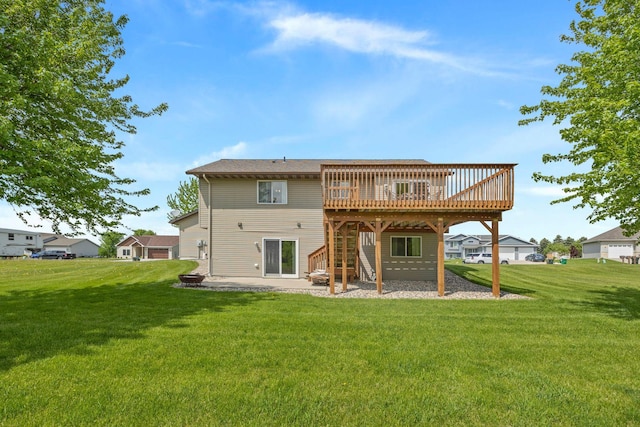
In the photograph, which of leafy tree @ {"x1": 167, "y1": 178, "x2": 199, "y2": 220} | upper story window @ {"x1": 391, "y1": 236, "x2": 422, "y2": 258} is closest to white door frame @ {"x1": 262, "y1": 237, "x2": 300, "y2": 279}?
upper story window @ {"x1": 391, "y1": 236, "x2": 422, "y2": 258}

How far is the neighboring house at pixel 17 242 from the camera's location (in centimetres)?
5100

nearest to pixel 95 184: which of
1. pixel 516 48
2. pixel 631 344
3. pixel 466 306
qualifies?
pixel 466 306

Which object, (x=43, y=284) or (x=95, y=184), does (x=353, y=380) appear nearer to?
(x=95, y=184)

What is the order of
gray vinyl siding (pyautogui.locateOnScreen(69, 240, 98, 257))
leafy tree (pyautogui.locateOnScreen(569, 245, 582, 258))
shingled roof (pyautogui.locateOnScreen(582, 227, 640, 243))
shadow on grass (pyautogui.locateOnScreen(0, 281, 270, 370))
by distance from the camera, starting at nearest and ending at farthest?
shadow on grass (pyautogui.locateOnScreen(0, 281, 270, 370)), shingled roof (pyautogui.locateOnScreen(582, 227, 640, 243)), leafy tree (pyautogui.locateOnScreen(569, 245, 582, 258)), gray vinyl siding (pyautogui.locateOnScreen(69, 240, 98, 257))

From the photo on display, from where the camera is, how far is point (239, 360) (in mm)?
4965

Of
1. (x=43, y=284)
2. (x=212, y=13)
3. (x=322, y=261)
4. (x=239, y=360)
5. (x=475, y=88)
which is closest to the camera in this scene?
(x=239, y=360)

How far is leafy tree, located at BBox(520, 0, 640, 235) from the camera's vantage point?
7.55m

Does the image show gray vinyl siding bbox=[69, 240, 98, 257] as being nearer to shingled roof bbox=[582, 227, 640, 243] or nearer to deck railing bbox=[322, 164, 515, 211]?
deck railing bbox=[322, 164, 515, 211]

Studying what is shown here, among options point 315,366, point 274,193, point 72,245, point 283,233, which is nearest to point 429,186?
point 283,233

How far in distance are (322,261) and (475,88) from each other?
938cm

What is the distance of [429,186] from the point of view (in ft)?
38.3

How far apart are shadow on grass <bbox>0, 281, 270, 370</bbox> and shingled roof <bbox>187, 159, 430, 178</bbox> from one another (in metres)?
6.29

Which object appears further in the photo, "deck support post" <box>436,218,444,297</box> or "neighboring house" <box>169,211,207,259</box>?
"neighboring house" <box>169,211,207,259</box>

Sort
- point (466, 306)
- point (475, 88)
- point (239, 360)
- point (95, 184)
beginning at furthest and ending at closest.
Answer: point (475, 88) < point (466, 306) < point (95, 184) < point (239, 360)
